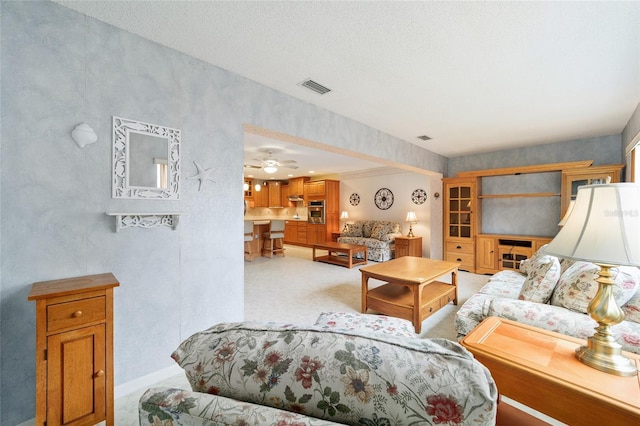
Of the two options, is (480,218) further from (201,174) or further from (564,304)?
(201,174)

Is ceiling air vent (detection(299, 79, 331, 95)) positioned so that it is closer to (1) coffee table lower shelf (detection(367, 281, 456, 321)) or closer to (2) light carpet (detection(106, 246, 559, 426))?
(1) coffee table lower shelf (detection(367, 281, 456, 321))

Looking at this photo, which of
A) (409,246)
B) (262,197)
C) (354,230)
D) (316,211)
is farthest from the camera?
(262,197)

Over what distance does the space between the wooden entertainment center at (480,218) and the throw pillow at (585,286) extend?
3.26 m

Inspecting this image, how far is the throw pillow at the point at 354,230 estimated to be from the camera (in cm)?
794

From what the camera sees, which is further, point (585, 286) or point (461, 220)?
point (461, 220)

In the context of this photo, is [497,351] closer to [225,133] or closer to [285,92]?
[225,133]

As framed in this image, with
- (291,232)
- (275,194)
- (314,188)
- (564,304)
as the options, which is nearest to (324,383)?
(564,304)

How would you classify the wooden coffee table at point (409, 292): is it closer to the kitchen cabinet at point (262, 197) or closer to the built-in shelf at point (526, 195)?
the built-in shelf at point (526, 195)

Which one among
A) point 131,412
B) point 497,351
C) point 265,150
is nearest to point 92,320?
point 131,412

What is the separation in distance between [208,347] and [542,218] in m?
6.36

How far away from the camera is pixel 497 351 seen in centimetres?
134

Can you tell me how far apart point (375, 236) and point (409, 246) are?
39.1 inches

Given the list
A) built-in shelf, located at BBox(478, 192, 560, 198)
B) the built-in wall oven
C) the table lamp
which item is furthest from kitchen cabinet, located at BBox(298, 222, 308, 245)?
the table lamp

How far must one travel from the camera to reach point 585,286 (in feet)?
6.27
